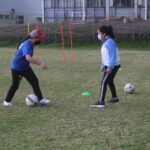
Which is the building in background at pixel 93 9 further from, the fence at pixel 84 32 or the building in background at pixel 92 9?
the fence at pixel 84 32

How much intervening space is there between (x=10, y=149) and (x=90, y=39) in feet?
97.0

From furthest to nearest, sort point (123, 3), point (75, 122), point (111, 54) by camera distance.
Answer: point (123, 3)
point (111, 54)
point (75, 122)

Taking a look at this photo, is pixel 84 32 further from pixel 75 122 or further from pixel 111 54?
pixel 75 122

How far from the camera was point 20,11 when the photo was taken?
59.7 m

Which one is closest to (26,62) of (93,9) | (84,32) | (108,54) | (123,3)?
(108,54)

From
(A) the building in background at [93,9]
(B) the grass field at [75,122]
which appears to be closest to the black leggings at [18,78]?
(B) the grass field at [75,122]

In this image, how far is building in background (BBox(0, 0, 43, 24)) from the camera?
56281mm

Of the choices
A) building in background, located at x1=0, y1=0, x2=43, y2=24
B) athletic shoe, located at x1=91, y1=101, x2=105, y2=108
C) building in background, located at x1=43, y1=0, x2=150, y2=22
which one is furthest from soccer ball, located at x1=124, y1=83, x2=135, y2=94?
building in background, located at x1=0, y1=0, x2=43, y2=24

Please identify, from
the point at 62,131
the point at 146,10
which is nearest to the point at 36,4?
the point at 146,10

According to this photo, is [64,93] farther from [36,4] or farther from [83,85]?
[36,4]

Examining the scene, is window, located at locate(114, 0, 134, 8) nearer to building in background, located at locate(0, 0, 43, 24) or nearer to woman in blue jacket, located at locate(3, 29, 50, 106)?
building in background, located at locate(0, 0, 43, 24)

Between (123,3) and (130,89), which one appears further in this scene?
(123,3)

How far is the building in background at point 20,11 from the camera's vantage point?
185ft

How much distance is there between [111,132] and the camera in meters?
5.95
